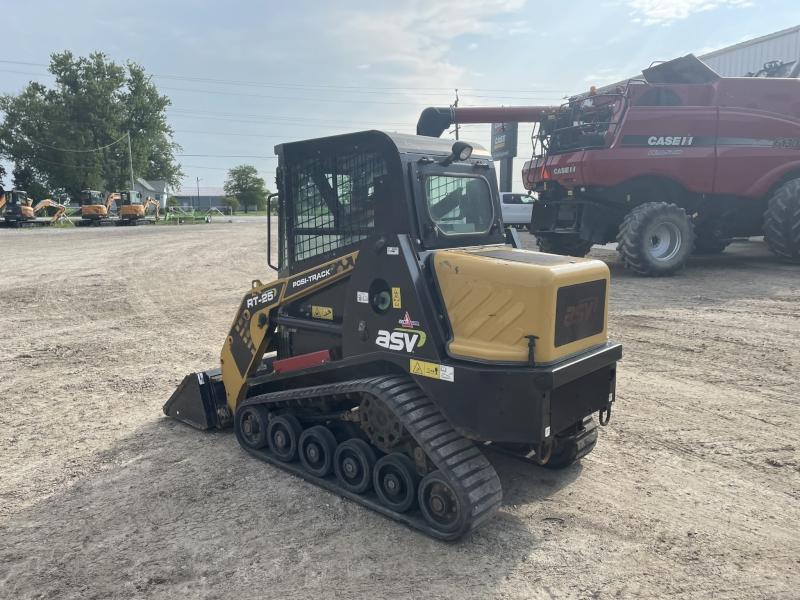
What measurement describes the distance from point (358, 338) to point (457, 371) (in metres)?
0.92

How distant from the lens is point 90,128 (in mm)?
57594

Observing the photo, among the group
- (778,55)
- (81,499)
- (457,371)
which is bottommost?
(81,499)

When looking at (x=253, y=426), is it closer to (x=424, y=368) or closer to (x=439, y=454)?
(x=424, y=368)

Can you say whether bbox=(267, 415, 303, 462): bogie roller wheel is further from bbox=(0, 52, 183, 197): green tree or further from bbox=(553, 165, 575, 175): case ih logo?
bbox=(0, 52, 183, 197): green tree

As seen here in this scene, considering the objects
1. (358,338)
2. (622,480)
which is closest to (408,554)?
(358,338)

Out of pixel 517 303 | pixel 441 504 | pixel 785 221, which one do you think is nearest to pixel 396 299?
pixel 517 303

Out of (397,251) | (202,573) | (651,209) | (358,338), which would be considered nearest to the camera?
(202,573)

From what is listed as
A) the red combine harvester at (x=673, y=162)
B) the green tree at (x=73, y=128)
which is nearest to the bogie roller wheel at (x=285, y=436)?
the red combine harvester at (x=673, y=162)

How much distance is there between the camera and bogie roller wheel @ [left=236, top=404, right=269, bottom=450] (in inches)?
192

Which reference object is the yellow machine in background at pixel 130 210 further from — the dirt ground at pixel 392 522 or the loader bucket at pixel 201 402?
the loader bucket at pixel 201 402

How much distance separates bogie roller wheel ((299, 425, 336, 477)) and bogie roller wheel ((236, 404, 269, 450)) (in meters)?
0.51

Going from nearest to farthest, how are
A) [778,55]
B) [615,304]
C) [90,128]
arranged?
1. [615,304]
2. [778,55]
3. [90,128]

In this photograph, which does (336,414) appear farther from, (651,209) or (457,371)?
(651,209)

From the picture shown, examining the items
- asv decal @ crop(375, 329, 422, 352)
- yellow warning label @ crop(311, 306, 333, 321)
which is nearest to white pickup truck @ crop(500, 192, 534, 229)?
yellow warning label @ crop(311, 306, 333, 321)
